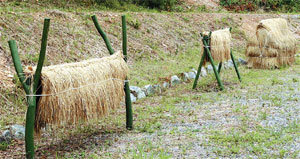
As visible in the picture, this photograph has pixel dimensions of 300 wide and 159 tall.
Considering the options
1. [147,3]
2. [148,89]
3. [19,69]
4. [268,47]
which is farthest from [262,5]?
[19,69]

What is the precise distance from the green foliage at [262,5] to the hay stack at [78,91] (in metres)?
14.9

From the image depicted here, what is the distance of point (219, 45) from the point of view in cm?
849

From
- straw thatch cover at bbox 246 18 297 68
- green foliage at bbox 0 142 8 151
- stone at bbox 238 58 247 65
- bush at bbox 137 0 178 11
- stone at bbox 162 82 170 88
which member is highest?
bush at bbox 137 0 178 11

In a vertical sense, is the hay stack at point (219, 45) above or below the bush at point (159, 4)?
below

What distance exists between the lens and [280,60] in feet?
37.2

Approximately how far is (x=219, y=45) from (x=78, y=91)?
15.1 feet

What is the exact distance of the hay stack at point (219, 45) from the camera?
8.41 metres

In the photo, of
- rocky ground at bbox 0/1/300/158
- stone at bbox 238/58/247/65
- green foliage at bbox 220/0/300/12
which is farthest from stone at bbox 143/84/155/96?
green foliage at bbox 220/0/300/12

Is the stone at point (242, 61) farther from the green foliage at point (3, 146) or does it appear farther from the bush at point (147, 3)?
the green foliage at point (3, 146)

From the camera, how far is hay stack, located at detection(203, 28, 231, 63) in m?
8.41

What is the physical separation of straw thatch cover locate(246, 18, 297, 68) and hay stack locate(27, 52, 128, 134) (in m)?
6.81

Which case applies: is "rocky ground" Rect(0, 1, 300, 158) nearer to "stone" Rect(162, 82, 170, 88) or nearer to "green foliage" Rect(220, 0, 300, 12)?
"stone" Rect(162, 82, 170, 88)

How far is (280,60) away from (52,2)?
7.22m

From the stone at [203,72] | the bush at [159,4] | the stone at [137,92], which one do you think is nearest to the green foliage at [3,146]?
the stone at [137,92]
